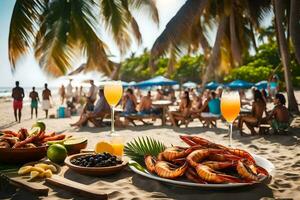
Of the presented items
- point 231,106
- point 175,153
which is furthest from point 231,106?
point 175,153

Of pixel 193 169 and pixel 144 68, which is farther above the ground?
pixel 144 68

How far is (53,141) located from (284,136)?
565cm

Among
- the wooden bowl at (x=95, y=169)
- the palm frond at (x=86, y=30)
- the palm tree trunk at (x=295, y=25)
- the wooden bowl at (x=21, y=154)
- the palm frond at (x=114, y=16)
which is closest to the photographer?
the wooden bowl at (x=95, y=169)

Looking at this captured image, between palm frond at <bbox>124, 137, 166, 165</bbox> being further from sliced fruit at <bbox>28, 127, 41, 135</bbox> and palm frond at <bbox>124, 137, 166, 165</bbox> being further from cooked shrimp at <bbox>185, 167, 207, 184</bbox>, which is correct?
sliced fruit at <bbox>28, 127, 41, 135</bbox>

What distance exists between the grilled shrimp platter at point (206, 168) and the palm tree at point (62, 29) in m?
5.70

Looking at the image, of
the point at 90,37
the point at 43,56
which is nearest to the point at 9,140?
the point at 43,56

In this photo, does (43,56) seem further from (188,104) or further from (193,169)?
(193,169)

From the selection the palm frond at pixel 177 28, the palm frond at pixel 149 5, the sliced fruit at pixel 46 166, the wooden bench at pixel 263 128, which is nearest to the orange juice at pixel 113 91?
the sliced fruit at pixel 46 166

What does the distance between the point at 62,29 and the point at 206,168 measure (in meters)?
7.09

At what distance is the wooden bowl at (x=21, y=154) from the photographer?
259 centimetres

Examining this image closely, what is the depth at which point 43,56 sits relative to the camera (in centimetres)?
822

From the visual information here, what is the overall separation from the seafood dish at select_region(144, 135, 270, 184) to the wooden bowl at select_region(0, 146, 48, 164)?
36.8 inches

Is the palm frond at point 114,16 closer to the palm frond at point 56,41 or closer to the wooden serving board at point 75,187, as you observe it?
the palm frond at point 56,41

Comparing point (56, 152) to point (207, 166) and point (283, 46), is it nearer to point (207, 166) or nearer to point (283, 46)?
point (207, 166)
